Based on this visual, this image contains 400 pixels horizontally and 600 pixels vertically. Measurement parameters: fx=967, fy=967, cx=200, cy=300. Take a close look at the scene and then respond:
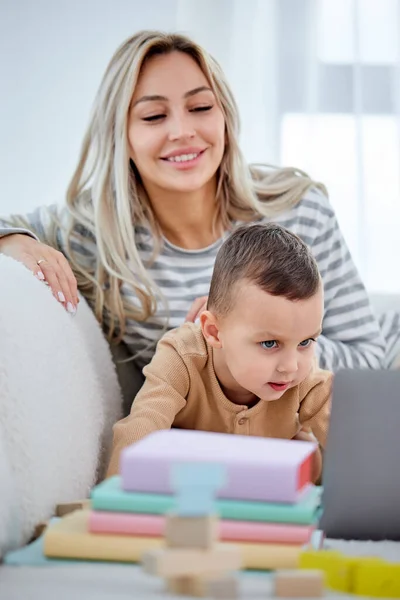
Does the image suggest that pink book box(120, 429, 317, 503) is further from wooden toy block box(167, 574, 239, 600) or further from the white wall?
the white wall

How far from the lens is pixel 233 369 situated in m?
1.37

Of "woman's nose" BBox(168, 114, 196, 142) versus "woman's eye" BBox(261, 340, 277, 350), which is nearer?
"woman's eye" BBox(261, 340, 277, 350)

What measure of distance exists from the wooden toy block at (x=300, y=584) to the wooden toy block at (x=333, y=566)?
0.05m

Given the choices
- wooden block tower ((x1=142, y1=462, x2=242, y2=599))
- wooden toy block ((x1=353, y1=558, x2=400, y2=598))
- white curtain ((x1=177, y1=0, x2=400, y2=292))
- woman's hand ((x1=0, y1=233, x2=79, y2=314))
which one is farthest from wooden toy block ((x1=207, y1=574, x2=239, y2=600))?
white curtain ((x1=177, y1=0, x2=400, y2=292))

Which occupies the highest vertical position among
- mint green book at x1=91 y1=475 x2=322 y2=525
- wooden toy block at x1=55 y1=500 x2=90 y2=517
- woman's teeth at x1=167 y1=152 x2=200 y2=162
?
woman's teeth at x1=167 y1=152 x2=200 y2=162

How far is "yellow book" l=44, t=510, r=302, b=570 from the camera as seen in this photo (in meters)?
0.81

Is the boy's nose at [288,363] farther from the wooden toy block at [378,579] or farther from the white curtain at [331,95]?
the white curtain at [331,95]

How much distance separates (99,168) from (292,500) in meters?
1.26

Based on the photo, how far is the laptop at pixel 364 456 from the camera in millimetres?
1014

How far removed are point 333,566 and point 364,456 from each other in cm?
23

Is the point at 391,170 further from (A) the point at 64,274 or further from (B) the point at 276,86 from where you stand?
(A) the point at 64,274

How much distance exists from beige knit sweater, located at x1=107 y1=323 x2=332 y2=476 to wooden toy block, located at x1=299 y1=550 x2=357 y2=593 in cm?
63

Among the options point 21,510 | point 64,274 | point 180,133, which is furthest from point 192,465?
point 180,133

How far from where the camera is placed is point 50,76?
3.01 m
